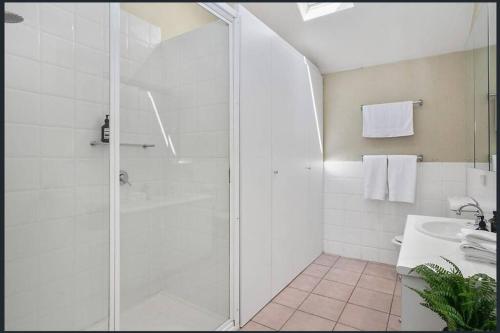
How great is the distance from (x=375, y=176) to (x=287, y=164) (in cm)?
89

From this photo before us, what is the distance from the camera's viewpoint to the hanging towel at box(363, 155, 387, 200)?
2229 mm

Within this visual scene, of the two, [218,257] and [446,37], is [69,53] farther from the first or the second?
[446,37]

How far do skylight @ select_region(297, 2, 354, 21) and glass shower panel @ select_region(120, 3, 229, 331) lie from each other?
415mm

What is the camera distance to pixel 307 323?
1469 mm

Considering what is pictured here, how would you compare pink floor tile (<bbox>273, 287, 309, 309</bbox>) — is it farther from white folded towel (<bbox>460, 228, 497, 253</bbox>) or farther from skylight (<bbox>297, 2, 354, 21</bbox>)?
skylight (<bbox>297, 2, 354, 21</bbox>)

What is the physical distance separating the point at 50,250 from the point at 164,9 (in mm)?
1163

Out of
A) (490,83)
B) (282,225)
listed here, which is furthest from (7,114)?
(490,83)

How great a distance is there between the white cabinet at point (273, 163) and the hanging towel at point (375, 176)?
432mm

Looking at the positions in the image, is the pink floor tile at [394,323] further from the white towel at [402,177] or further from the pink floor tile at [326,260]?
the white towel at [402,177]

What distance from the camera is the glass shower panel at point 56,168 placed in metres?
1.05

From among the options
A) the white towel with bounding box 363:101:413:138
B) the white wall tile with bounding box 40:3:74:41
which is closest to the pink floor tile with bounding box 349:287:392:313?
the white towel with bounding box 363:101:413:138

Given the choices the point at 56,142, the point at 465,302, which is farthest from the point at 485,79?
the point at 56,142

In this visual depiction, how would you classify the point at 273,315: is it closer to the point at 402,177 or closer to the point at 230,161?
the point at 230,161

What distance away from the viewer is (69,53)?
1191mm
